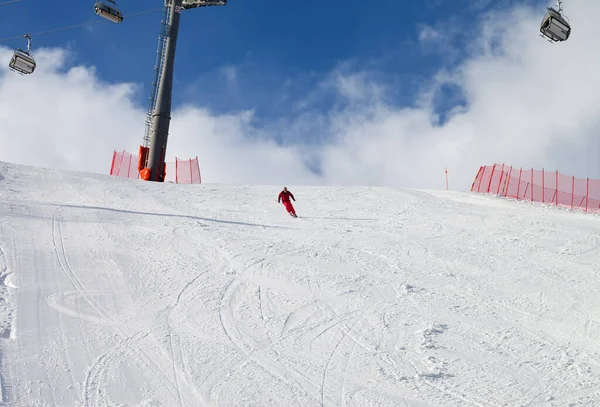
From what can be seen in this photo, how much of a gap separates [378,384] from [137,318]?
3.27 meters

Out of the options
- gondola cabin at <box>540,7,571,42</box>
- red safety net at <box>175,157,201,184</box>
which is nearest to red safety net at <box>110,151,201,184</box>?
red safety net at <box>175,157,201,184</box>

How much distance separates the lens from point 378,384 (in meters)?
6.10

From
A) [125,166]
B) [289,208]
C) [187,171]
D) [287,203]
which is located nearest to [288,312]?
[289,208]

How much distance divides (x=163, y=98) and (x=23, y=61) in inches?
499

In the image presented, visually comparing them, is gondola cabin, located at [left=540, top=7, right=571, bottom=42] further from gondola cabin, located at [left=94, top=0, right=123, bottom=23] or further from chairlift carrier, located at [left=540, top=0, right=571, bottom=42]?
gondola cabin, located at [left=94, top=0, right=123, bottom=23]

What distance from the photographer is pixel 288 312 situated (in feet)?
26.7

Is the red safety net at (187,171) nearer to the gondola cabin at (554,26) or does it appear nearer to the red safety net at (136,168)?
the red safety net at (136,168)

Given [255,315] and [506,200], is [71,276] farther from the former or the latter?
[506,200]

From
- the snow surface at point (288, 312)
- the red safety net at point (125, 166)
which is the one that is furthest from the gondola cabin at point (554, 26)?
the red safety net at point (125, 166)

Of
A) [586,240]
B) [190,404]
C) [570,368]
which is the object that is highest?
[586,240]

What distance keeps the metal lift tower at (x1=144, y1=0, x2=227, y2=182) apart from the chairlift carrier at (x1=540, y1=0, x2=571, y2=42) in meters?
21.3

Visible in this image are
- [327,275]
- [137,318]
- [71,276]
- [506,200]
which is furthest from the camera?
[506,200]

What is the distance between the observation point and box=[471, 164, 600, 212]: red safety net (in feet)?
82.8

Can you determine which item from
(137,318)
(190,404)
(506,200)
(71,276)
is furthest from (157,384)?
(506,200)
